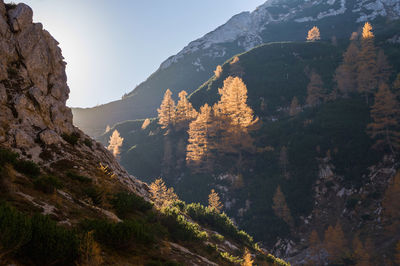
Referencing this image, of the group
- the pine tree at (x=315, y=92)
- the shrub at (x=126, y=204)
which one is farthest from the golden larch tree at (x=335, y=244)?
the pine tree at (x=315, y=92)

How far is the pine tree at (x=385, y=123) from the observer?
2999cm

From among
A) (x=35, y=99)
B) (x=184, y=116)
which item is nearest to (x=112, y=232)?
(x=35, y=99)

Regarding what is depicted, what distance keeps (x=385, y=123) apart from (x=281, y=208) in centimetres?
1856

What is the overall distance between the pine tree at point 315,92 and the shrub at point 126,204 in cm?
4884

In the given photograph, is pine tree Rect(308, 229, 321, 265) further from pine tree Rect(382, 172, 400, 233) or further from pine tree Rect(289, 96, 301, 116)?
pine tree Rect(289, 96, 301, 116)

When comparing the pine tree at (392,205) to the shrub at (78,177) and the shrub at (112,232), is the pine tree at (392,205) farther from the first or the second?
the shrub at (78,177)

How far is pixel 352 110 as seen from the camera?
3841 cm

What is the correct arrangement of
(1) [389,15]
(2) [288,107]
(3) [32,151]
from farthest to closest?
(1) [389,15] < (2) [288,107] < (3) [32,151]

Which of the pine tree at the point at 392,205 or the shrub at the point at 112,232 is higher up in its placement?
the shrub at the point at 112,232

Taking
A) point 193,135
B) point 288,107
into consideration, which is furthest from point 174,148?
point 288,107

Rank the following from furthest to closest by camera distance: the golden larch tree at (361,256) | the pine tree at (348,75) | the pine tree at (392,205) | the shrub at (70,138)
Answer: the pine tree at (348,75), the pine tree at (392,205), the golden larch tree at (361,256), the shrub at (70,138)

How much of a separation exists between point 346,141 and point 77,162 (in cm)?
3612

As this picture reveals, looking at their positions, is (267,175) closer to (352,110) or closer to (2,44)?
(352,110)

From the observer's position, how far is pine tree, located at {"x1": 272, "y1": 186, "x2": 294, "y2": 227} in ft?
95.8
